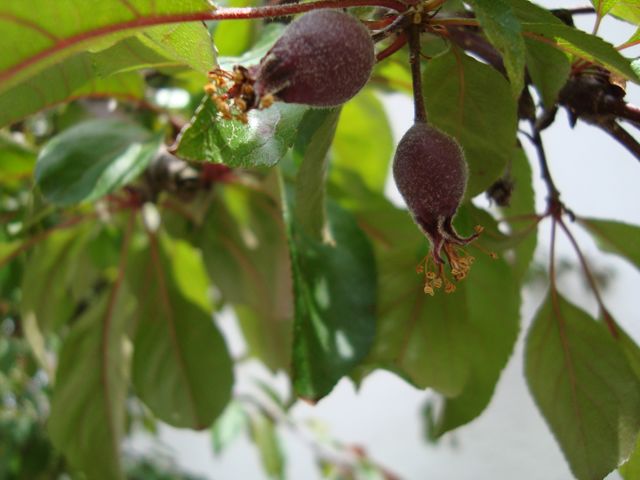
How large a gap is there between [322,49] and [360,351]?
0.69 ft

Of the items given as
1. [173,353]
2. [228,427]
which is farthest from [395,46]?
[228,427]

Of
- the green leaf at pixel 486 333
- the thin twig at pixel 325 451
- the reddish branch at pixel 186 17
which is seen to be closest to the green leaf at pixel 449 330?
the green leaf at pixel 486 333

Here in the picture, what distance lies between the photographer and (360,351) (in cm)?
40

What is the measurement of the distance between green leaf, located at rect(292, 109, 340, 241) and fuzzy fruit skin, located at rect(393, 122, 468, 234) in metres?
0.05

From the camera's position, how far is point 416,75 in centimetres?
29

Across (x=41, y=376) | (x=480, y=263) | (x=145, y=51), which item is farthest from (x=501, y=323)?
(x=41, y=376)

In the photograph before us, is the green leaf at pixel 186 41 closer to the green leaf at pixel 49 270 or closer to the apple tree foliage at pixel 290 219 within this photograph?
the apple tree foliage at pixel 290 219

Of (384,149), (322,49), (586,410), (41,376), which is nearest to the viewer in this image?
(322,49)

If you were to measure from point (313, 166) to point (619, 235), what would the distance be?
24cm

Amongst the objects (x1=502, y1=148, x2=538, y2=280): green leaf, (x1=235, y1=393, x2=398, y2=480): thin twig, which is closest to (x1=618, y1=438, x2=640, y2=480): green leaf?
(x1=502, y1=148, x2=538, y2=280): green leaf

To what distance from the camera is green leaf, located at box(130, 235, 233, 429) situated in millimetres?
575

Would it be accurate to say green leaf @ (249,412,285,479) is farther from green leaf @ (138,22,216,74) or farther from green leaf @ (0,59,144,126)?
green leaf @ (138,22,216,74)

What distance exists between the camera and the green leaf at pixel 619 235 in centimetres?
45

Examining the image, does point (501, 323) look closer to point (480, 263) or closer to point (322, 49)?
point (480, 263)
